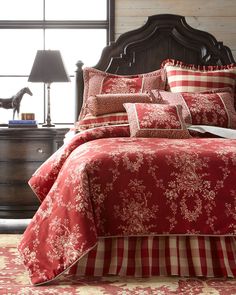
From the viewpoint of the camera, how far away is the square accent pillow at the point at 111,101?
13.0ft

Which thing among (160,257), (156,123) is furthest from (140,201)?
(156,123)

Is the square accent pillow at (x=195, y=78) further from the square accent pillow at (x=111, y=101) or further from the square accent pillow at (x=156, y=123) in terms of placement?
the square accent pillow at (x=156, y=123)

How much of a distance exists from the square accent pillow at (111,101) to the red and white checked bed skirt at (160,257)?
144 cm

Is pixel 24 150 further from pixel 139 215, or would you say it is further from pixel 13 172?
pixel 139 215

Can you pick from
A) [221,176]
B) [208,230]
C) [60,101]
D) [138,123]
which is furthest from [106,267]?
[60,101]

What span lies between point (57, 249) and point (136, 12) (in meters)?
2.74

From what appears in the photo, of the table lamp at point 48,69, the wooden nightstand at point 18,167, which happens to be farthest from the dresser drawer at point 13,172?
the table lamp at point 48,69

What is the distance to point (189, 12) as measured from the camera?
478cm

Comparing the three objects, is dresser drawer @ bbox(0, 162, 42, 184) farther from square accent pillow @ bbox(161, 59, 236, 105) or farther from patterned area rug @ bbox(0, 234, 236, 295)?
patterned area rug @ bbox(0, 234, 236, 295)

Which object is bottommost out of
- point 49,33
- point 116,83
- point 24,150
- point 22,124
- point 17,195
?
point 17,195

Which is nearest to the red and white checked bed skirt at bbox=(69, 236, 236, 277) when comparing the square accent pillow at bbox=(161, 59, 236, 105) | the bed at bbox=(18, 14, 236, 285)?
the bed at bbox=(18, 14, 236, 285)

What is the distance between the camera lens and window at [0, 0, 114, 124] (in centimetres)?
486

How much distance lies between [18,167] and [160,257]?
1795 mm

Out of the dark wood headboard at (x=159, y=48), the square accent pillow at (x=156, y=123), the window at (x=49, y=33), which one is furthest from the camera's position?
the window at (x=49, y=33)
